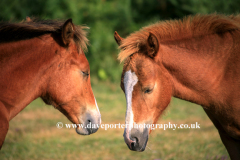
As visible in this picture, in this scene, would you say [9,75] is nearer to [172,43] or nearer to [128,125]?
[128,125]

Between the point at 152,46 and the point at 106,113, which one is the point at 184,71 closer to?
the point at 152,46

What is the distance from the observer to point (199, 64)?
286 centimetres

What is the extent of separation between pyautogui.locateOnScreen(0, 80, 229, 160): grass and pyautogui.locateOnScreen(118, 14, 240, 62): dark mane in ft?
3.08

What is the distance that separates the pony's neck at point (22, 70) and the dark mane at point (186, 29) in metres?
0.95

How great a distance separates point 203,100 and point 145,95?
2.46ft

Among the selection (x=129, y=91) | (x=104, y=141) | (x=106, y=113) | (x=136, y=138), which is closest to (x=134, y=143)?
(x=136, y=138)

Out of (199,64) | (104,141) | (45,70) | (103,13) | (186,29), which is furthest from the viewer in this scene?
(103,13)

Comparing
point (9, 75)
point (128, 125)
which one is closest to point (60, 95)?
point (9, 75)

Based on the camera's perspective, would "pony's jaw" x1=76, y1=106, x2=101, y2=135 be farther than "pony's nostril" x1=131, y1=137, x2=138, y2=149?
Yes

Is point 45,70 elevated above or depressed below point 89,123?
above

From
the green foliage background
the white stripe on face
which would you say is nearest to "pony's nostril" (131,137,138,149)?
the white stripe on face

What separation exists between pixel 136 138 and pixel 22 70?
1558 millimetres

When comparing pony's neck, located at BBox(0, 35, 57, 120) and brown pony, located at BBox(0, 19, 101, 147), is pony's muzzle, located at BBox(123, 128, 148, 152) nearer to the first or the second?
brown pony, located at BBox(0, 19, 101, 147)

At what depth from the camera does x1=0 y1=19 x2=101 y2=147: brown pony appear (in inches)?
101
